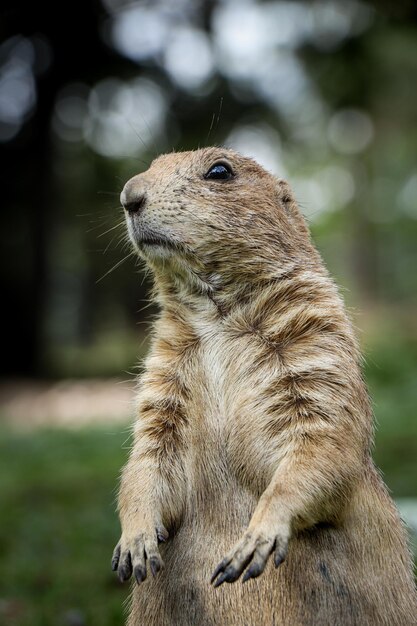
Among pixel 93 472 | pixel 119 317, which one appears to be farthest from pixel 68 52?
pixel 119 317

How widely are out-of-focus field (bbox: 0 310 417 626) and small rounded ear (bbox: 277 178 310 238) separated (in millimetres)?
1213

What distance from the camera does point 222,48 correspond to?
16391mm

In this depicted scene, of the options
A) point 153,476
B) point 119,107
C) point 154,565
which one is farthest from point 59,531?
point 119,107

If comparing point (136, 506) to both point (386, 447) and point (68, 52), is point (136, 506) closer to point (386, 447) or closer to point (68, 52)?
point (386, 447)

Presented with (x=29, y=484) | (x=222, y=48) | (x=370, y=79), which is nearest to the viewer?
(x=29, y=484)

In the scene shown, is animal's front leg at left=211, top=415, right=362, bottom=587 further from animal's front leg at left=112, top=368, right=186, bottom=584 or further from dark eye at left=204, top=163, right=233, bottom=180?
dark eye at left=204, top=163, right=233, bottom=180

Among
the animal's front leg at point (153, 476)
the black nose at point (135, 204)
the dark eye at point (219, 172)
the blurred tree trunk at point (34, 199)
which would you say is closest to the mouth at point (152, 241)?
the black nose at point (135, 204)

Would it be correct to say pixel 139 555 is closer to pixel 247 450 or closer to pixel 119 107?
pixel 247 450

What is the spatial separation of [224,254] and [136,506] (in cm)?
114

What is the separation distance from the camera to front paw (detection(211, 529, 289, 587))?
3018mm

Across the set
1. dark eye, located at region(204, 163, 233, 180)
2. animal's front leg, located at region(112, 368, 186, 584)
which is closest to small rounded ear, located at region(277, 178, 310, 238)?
dark eye, located at region(204, 163, 233, 180)

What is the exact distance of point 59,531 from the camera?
734cm

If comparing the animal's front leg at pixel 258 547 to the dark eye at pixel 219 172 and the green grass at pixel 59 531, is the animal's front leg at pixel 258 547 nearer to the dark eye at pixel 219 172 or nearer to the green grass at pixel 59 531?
the dark eye at pixel 219 172

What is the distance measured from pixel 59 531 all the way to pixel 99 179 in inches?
522
